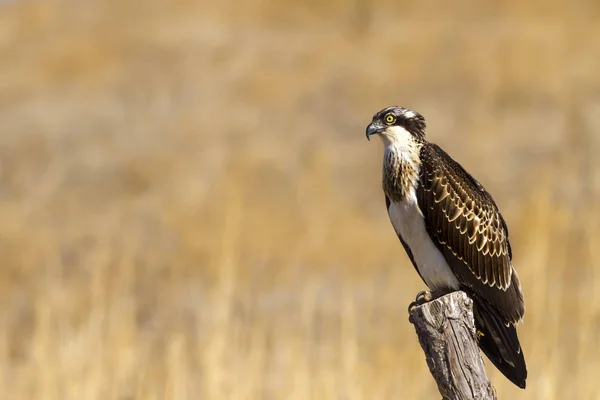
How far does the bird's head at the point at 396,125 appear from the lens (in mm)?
6520

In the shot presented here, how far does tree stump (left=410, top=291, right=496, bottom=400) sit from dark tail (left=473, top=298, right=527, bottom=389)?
0.92 meters

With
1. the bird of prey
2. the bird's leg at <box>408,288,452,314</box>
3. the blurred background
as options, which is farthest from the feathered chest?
the blurred background

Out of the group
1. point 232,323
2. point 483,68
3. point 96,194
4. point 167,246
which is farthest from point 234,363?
point 483,68

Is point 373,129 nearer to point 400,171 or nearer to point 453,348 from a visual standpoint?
point 400,171

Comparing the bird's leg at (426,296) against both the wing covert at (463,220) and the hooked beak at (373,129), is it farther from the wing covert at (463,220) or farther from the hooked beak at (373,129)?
the hooked beak at (373,129)

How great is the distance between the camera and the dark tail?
613 cm

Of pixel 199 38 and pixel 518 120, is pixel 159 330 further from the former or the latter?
pixel 199 38

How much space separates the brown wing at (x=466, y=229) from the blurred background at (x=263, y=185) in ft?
4.16

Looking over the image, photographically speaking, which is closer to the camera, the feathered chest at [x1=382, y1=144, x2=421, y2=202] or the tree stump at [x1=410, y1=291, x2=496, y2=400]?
the tree stump at [x1=410, y1=291, x2=496, y2=400]

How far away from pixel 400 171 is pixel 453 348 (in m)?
1.55

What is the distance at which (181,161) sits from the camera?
20.5 m

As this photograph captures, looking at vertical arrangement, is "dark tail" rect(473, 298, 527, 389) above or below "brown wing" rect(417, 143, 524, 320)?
below

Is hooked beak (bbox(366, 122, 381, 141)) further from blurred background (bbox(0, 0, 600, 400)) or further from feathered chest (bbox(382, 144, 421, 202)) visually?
blurred background (bbox(0, 0, 600, 400))

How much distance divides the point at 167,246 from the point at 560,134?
25.1 ft
